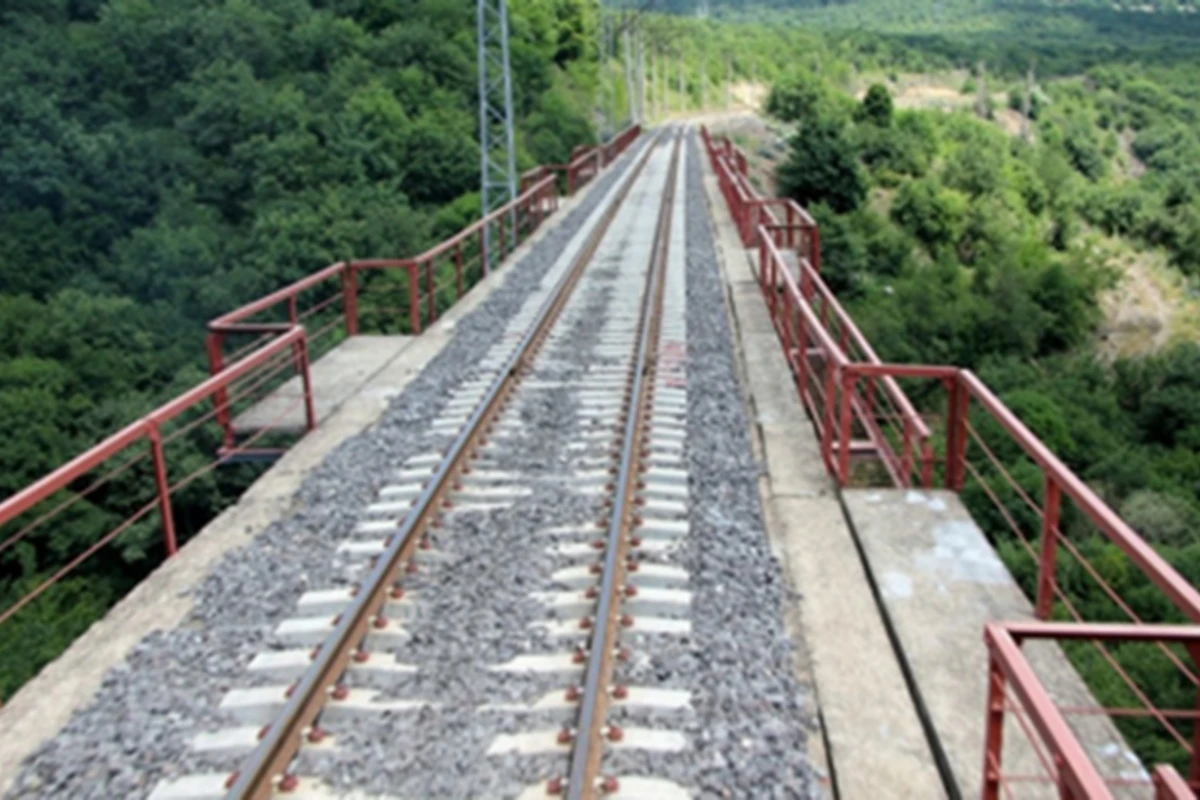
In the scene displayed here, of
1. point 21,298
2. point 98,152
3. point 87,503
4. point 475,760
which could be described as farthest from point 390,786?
point 98,152

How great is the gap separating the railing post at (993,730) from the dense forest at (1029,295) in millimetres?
8413

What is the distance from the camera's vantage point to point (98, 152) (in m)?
50.7

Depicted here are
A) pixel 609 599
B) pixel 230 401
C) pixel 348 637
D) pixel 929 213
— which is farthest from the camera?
pixel 929 213

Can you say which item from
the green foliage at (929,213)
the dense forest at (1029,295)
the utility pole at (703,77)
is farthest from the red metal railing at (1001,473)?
the utility pole at (703,77)

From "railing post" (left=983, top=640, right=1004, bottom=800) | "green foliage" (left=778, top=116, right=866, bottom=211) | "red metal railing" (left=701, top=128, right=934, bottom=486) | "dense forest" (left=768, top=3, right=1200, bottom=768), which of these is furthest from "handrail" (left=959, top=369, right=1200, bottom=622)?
"green foliage" (left=778, top=116, right=866, bottom=211)

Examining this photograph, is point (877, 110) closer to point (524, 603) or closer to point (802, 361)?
point (802, 361)

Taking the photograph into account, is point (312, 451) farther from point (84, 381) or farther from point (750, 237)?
point (84, 381)

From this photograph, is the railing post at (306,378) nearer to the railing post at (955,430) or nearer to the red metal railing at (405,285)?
the red metal railing at (405,285)

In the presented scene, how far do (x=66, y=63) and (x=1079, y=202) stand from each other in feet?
175

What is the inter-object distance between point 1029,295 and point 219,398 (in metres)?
32.9

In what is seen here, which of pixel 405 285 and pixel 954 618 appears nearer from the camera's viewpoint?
pixel 954 618

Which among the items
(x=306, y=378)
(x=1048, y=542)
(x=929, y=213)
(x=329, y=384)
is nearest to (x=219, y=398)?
(x=306, y=378)

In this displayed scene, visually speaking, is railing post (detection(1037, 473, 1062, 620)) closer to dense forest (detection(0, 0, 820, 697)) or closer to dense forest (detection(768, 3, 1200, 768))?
dense forest (detection(768, 3, 1200, 768))

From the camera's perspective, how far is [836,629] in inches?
249
